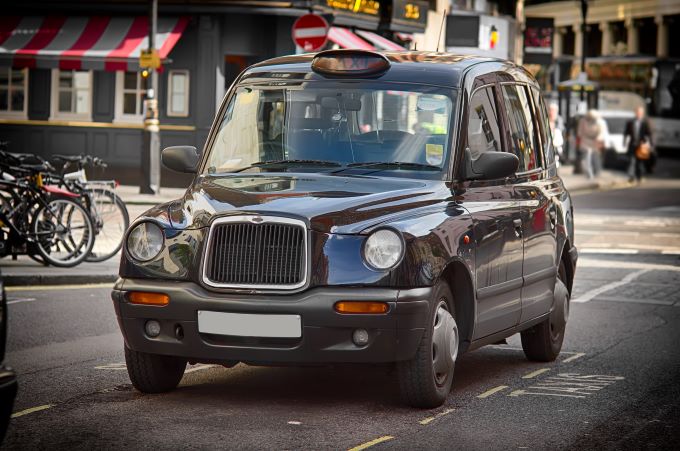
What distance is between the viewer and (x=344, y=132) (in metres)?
8.30

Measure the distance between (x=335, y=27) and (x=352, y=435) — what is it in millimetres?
25651

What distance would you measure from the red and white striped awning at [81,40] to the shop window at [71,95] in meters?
1.15

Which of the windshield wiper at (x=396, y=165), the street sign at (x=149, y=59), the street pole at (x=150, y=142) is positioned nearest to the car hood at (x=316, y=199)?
the windshield wiper at (x=396, y=165)

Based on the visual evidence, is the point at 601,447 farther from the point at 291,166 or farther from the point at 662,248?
the point at 662,248

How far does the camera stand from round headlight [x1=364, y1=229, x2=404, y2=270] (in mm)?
7215

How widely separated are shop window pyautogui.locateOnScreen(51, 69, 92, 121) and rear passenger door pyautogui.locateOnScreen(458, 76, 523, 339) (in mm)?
22458

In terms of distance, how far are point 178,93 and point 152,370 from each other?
22840 millimetres

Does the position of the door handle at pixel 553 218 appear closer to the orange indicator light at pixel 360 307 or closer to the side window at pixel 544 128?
the side window at pixel 544 128

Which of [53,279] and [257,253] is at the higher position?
[257,253]

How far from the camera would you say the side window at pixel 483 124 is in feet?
27.9

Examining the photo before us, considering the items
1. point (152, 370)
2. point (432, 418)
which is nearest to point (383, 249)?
point (432, 418)

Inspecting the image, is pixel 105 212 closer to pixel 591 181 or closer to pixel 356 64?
pixel 356 64

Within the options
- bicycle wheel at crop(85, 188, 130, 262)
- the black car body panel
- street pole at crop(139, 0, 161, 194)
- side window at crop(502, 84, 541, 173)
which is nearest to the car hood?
the black car body panel

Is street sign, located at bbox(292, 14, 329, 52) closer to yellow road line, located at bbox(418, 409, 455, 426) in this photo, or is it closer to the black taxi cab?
the black taxi cab
